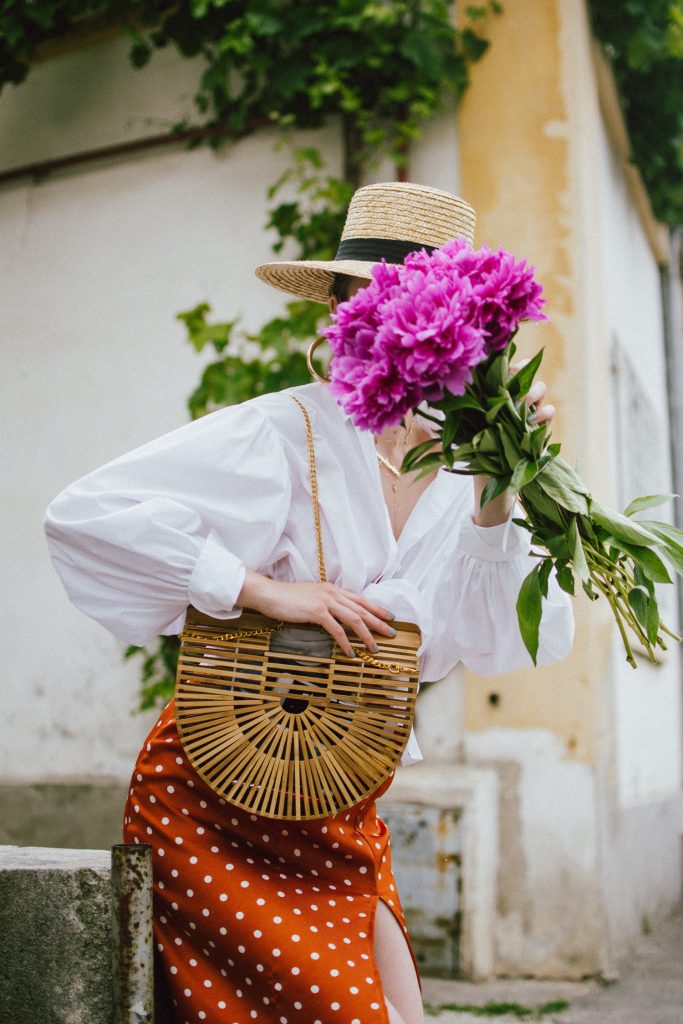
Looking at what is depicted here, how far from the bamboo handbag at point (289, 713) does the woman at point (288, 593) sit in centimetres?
5

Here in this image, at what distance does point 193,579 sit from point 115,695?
3.25m

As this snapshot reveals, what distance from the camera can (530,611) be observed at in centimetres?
165

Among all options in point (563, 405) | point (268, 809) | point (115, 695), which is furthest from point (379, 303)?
point (115, 695)

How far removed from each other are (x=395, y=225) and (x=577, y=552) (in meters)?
0.76

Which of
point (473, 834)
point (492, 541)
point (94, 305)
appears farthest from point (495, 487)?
point (94, 305)

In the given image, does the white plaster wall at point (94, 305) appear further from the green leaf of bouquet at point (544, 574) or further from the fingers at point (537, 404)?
the green leaf of bouquet at point (544, 574)

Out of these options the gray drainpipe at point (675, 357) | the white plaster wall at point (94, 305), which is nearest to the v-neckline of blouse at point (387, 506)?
the white plaster wall at point (94, 305)

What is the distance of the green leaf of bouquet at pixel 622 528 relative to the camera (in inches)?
64.7

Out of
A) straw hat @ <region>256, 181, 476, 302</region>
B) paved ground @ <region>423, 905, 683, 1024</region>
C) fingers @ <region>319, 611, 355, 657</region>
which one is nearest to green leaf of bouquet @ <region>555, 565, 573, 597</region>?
fingers @ <region>319, 611, 355, 657</region>

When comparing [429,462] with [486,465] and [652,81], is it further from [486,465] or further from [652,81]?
[652,81]

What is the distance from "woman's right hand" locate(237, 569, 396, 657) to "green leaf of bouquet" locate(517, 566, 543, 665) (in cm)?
24

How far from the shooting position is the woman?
1724mm

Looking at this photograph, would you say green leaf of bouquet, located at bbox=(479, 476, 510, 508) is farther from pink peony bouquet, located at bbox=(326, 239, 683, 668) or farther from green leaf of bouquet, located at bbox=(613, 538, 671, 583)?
green leaf of bouquet, located at bbox=(613, 538, 671, 583)

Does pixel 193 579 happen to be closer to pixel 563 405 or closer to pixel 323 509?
pixel 323 509
